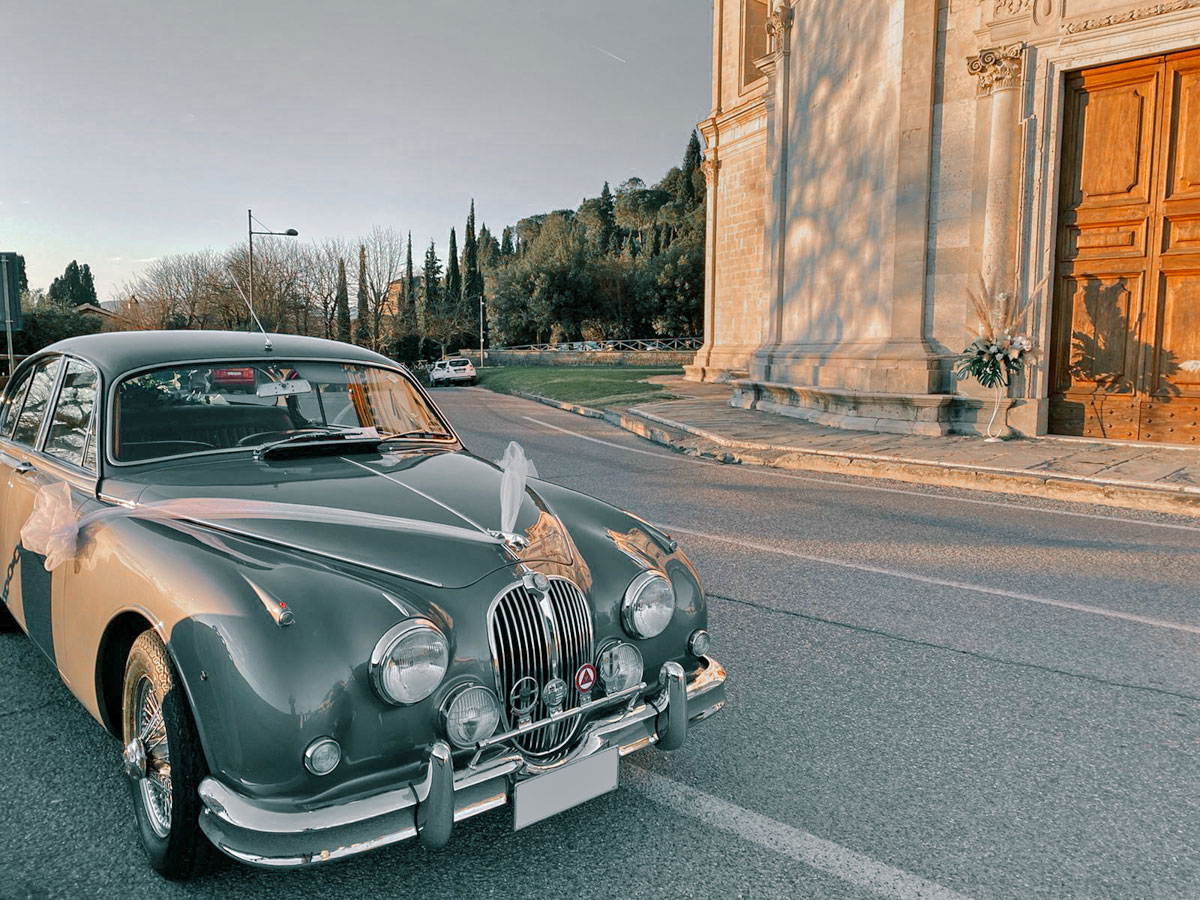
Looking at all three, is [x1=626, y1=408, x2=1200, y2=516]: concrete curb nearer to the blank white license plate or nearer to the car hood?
the car hood

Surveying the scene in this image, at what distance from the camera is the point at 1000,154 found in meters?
12.7

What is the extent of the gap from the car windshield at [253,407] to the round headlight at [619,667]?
1637mm

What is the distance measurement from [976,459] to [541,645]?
8.89 metres

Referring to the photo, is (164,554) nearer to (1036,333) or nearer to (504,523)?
(504,523)

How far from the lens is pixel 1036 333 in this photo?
12.3 metres

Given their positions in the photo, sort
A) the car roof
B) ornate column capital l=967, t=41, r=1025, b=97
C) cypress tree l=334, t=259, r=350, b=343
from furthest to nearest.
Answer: cypress tree l=334, t=259, r=350, b=343 → ornate column capital l=967, t=41, r=1025, b=97 → the car roof

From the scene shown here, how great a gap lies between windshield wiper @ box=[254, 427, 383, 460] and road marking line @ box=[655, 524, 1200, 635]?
3547mm

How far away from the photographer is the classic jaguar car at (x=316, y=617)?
2.18 metres

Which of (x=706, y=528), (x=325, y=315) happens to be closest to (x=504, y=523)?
(x=706, y=528)

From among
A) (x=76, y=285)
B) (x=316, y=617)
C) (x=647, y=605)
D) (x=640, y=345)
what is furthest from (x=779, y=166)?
(x=76, y=285)

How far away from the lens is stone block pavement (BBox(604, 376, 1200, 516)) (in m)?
8.30

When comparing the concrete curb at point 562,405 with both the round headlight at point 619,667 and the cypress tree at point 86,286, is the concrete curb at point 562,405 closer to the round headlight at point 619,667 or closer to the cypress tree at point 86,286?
the round headlight at point 619,667

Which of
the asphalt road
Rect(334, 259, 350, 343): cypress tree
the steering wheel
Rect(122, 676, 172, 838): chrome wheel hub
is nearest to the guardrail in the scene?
Rect(334, 259, 350, 343): cypress tree

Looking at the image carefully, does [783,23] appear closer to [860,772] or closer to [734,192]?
[734,192]
